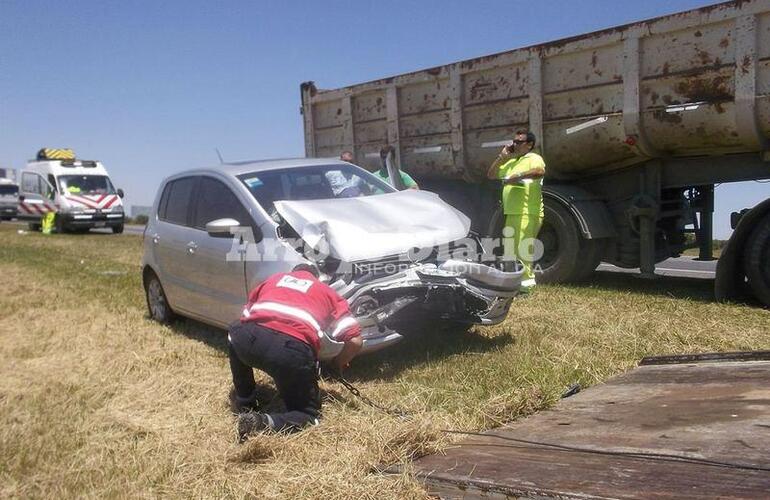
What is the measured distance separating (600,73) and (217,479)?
5.99m

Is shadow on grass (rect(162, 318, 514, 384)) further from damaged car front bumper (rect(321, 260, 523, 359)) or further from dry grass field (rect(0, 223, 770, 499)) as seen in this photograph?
damaged car front bumper (rect(321, 260, 523, 359))

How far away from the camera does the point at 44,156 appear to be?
23.9 metres

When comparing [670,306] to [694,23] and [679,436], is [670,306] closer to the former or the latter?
[694,23]

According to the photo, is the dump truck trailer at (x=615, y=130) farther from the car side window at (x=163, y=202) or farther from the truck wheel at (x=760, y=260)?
the car side window at (x=163, y=202)

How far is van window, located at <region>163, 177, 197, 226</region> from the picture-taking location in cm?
645

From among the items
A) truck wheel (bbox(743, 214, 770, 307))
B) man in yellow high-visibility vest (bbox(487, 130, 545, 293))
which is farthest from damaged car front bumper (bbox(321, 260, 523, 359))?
truck wheel (bbox(743, 214, 770, 307))

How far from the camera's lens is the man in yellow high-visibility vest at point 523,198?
7.21 metres

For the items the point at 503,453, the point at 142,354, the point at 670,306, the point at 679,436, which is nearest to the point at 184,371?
the point at 142,354

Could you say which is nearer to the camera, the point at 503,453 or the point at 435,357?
the point at 503,453

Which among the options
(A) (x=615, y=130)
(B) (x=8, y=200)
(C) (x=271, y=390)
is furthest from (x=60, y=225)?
(C) (x=271, y=390)

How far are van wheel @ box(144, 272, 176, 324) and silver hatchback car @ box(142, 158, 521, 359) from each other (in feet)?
1.69

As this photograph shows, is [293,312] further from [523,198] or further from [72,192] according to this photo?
[72,192]

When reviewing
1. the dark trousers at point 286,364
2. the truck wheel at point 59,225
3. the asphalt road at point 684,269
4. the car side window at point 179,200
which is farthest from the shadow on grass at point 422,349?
the truck wheel at point 59,225

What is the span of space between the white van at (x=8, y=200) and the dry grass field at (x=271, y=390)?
2805cm
